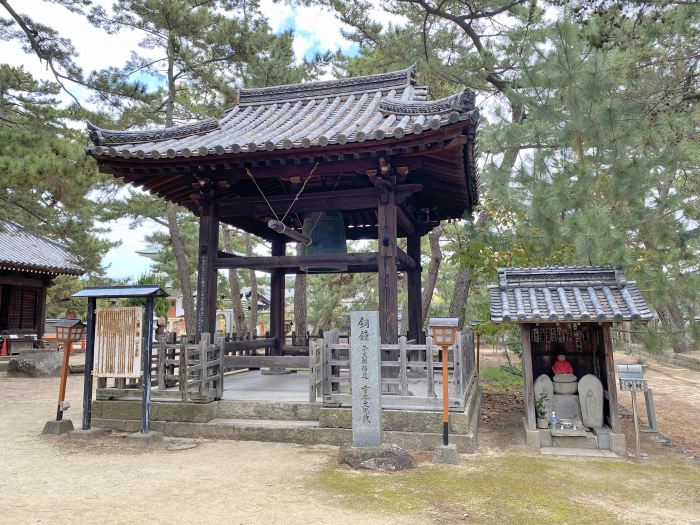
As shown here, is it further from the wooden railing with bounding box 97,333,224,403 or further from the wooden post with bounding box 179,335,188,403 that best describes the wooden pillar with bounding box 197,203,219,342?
the wooden post with bounding box 179,335,188,403

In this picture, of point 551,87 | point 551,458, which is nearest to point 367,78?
point 551,87

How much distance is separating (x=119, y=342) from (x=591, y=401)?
22.6ft

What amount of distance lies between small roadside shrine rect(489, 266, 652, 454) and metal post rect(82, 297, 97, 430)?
19.3 feet

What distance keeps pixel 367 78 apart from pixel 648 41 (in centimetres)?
515

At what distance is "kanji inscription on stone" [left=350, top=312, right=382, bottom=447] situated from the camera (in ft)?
19.4

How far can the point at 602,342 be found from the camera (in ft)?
23.7

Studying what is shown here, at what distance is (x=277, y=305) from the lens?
37.4 feet

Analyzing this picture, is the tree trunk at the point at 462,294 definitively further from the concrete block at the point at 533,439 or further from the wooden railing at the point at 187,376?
the wooden railing at the point at 187,376

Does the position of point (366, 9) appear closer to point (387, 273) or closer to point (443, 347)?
point (387, 273)

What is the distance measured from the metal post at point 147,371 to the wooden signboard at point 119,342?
0.30 feet

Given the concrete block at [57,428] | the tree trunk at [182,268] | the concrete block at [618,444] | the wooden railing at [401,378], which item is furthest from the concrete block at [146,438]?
the tree trunk at [182,268]

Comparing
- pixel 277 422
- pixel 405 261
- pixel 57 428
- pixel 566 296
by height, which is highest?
pixel 405 261

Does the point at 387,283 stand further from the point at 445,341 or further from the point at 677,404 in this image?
the point at 677,404

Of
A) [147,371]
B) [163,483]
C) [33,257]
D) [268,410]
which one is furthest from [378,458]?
[33,257]
